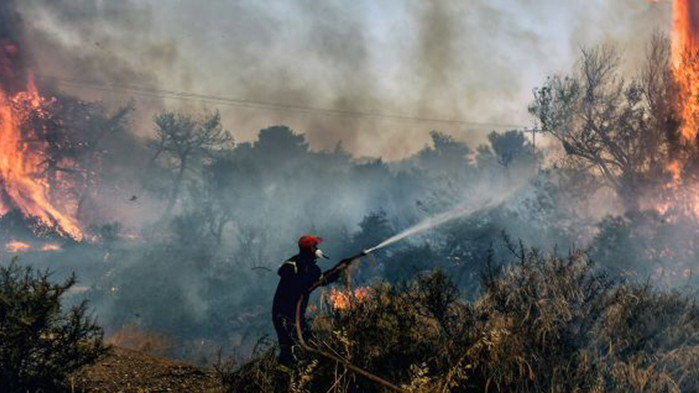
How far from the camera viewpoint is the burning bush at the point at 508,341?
15.5ft

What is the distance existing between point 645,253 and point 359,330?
23.2 metres

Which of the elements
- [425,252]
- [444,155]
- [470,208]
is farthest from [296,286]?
[444,155]

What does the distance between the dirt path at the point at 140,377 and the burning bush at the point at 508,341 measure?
50.3 inches

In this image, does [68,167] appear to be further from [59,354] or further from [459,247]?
[59,354]

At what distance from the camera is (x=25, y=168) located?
46094 mm

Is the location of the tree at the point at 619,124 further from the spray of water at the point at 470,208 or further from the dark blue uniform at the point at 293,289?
the dark blue uniform at the point at 293,289

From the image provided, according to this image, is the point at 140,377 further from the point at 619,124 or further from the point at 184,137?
the point at 184,137

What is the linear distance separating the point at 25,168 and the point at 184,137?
15.2 m

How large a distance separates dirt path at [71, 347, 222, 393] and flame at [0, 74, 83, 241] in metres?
44.8

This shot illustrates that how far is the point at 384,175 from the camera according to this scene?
2114 inches

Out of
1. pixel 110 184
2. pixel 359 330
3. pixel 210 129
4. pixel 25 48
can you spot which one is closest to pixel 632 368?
pixel 359 330

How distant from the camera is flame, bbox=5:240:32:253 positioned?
135ft

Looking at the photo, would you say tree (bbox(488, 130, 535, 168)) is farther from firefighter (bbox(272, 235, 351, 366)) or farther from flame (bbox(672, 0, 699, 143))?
firefighter (bbox(272, 235, 351, 366))

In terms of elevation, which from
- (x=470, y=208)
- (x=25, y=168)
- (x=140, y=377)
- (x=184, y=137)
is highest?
(x=184, y=137)
